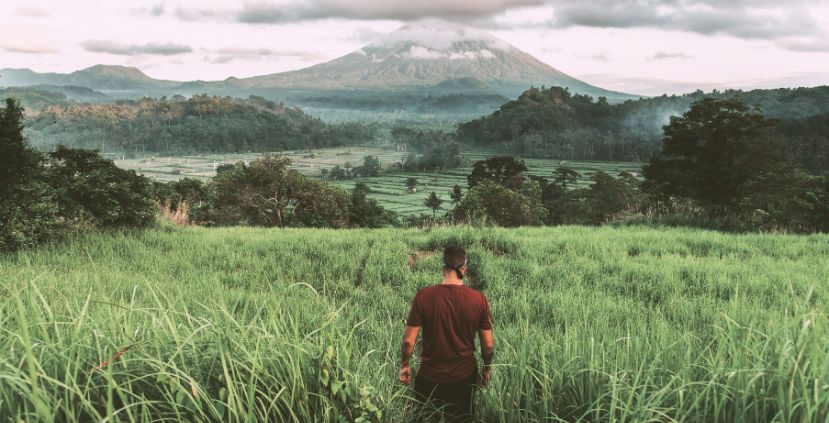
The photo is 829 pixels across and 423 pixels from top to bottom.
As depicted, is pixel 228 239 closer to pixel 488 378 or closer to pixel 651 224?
pixel 488 378

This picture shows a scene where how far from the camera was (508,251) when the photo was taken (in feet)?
31.7

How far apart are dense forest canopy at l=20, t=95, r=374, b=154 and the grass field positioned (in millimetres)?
174267

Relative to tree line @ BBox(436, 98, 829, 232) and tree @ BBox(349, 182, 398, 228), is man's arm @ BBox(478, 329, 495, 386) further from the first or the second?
tree @ BBox(349, 182, 398, 228)

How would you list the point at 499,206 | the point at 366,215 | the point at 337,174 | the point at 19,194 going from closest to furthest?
the point at 19,194 < the point at 499,206 < the point at 366,215 < the point at 337,174

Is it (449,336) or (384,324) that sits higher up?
(449,336)

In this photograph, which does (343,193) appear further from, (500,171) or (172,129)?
(172,129)

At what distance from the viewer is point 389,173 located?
13875cm

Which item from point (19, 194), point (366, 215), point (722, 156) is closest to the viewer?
point (19, 194)

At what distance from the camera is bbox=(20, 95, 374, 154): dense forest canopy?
529 ft

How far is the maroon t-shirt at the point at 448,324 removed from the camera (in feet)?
10.8

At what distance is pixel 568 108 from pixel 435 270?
590 ft

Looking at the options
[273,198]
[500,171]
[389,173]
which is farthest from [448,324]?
[389,173]

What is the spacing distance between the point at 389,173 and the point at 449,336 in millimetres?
136124

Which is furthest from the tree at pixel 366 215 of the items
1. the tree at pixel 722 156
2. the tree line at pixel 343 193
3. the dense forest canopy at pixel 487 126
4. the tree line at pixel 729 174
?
the dense forest canopy at pixel 487 126
